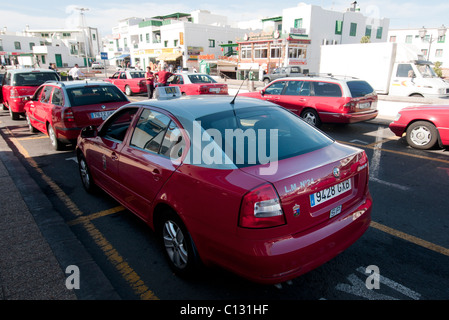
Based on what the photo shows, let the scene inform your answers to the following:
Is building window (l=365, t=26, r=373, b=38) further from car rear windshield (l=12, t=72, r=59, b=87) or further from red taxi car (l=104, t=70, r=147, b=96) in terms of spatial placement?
car rear windshield (l=12, t=72, r=59, b=87)

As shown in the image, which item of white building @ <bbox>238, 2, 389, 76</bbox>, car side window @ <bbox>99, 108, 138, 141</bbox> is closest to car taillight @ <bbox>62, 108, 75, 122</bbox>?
car side window @ <bbox>99, 108, 138, 141</bbox>

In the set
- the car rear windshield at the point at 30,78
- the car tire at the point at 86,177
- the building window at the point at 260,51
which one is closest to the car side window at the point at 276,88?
the car tire at the point at 86,177

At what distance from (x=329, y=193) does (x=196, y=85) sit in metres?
13.0

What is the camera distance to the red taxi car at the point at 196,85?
48.3 feet

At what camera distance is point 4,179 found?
5.41 meters

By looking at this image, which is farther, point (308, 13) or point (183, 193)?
point (308, 13)

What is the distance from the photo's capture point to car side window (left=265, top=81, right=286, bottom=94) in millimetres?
10039

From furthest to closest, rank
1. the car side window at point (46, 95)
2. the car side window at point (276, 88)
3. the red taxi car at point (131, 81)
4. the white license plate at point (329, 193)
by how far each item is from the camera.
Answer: the red taxi car at point (131, 81) → the car side window at point (276, 88) → the car side window at point (46, 95) → the white license plate at point (329, 193)

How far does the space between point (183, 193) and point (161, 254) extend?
114 centimetres

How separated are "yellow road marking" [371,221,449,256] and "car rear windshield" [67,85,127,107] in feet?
20.2

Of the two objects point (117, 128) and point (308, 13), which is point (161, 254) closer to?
point (117, 128)

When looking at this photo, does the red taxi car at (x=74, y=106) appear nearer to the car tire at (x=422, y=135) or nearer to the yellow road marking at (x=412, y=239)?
the yellow road marking at (x=412, y=239)

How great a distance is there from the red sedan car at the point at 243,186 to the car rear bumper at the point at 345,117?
5661 millimetres
